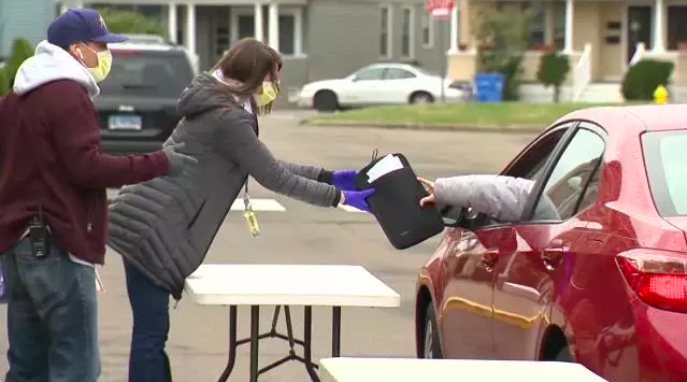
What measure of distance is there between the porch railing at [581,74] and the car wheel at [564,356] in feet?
123

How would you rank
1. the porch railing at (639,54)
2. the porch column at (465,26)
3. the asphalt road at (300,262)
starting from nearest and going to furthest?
the asphalt road at (300,262), the porch railing at (639,54), the porch column at (465,26)

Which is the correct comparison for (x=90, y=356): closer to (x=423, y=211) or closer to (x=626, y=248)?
(x=423, y=211)

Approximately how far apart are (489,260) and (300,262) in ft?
22.3

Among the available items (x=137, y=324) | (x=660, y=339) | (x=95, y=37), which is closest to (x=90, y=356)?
(x=137, y=324)

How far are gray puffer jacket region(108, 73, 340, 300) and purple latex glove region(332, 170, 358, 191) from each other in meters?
0.44

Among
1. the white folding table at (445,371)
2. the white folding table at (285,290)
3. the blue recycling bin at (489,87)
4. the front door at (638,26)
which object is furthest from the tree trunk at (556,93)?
the white folding table at (445,371)

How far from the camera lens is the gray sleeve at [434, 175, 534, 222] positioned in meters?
6.14

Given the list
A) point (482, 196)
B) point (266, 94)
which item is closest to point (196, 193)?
point (266, 94)

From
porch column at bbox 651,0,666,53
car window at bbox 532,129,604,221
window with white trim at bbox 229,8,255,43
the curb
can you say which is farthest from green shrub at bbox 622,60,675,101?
car window at bbox 532,129,604,221

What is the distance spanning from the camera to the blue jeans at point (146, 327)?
245 inches

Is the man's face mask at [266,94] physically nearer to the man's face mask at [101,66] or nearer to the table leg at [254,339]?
the man's face mask at [101,66]

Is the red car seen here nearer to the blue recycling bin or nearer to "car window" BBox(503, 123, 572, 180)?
"car window" BBox(503, 123, 572, 180)

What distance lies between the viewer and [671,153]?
544cm

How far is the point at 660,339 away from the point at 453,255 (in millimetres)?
2238
